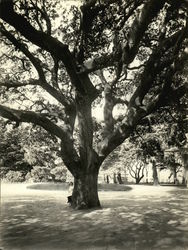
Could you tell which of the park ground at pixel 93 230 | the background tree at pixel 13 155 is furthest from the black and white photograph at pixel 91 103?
the background tree at pixel 13 155

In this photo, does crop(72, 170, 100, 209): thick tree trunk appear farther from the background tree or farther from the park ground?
the background tree

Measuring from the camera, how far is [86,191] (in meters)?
12.1

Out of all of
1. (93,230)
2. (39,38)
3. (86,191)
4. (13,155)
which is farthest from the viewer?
(13,155)

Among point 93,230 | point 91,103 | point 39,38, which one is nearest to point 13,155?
point 91,103

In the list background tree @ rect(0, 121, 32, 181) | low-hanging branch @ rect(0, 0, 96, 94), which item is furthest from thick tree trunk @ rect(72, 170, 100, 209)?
background tree @ rect(0, 121, 32, 181)

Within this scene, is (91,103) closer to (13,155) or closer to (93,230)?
(93,230)

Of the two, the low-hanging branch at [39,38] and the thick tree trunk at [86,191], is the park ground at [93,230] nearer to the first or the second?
the thick tree trunk at [86,191]

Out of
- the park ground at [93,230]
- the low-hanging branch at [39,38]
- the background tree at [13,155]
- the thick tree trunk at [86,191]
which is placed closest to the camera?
the park ground at [93,230]

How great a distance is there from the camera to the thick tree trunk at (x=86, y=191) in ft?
39.6

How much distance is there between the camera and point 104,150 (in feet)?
40.3

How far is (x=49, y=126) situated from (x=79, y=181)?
8.15ft

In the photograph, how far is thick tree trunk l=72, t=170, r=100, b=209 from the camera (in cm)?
1207

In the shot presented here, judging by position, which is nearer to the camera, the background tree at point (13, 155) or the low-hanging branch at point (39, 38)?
the low-hanging branch at point (39, 38)

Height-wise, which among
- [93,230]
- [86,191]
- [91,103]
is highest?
[91,103]
